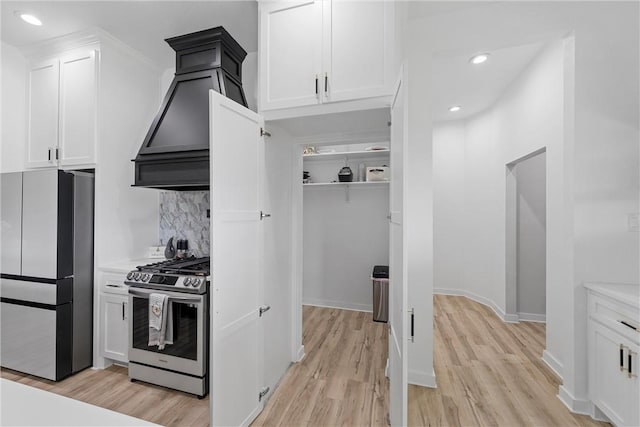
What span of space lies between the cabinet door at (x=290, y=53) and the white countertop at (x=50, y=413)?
6.01 ft

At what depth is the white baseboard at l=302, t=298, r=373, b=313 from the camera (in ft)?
12.8

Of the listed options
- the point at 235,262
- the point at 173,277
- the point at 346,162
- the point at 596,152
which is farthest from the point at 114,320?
the point at 596,152

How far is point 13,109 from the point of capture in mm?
2748

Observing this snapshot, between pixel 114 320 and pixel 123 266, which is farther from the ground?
pixel 123 266

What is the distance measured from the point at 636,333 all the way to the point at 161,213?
3986mm

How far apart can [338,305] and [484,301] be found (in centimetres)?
221

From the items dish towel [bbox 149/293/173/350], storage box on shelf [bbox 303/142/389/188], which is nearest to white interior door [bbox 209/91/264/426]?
dish towel [bbox 149/293/173/350]

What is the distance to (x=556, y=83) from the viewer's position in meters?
2.47

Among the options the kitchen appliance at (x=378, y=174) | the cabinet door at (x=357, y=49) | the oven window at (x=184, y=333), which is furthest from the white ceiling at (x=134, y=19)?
the oven window at (x=184, y=333)

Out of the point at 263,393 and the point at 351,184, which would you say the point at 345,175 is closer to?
the point at 351,184

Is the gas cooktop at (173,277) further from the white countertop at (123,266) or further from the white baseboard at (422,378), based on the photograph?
the white baseboard at (422,378)

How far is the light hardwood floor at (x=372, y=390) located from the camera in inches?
74.0

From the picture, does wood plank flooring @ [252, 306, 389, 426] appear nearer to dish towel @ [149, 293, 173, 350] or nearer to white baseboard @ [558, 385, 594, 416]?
dish towel @ [149, 293, 173, 350]

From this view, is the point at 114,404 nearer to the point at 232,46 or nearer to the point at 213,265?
the point at 213,265
